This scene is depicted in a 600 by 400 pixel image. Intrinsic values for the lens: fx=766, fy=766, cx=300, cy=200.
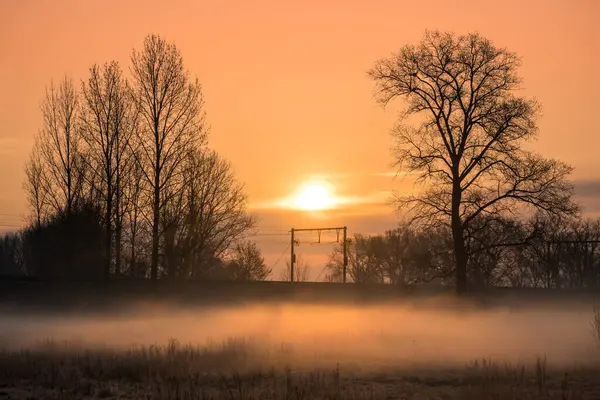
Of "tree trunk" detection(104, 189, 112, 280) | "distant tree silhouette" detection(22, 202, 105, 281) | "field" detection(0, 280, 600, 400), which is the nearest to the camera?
"field" detection(0, 280, 600, 400)

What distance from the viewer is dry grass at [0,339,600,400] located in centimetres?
1641

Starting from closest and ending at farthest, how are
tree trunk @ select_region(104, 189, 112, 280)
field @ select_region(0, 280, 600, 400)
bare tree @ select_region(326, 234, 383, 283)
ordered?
field @ select_region(0, 280, 600, 400), tree trunk @ select_region(104, 189, 112, 280), bare tree @ select_region(326, 234, 383, 283)

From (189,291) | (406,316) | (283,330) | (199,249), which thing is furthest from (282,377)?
(199,249)

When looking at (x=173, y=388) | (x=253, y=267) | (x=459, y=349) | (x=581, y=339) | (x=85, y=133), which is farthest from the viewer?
(x=253, y=267)

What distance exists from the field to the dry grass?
0.05 meters

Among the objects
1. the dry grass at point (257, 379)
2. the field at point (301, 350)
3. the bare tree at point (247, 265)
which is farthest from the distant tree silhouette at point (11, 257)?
the dry grass at point (257, 379)

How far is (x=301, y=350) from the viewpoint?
24.0 m

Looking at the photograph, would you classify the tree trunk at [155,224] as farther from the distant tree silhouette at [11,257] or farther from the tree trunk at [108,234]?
the distant tree silhouette at [11,257]

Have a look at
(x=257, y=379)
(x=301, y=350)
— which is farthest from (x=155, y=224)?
(x=257, y=379)

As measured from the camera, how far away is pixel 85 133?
45.4 meters

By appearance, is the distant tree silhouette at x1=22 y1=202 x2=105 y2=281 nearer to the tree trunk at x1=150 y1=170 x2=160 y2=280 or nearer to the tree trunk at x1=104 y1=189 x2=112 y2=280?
the tree trunk at x1=104 y1=189 x2=112 y2=280

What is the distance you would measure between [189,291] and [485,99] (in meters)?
18.0

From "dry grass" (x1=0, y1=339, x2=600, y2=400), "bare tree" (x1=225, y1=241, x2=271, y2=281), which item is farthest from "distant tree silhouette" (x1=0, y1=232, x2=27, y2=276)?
"dry grass" (x1=0, y1=339, x2=600, y2=400)

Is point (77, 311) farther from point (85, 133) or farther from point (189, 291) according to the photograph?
point (85, 133)
